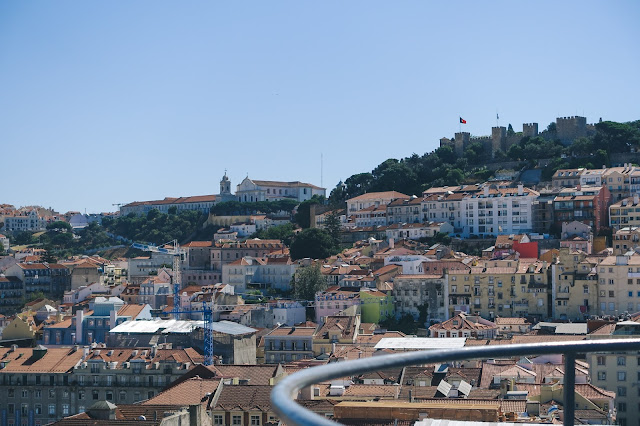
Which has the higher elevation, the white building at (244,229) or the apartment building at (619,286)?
the white building at (244,229)

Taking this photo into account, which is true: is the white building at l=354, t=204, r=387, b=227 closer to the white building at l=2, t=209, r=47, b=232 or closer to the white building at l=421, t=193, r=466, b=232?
the white building at l=421, t=193, r=466, b=232

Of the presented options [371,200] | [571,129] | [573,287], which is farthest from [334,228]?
[573,287]

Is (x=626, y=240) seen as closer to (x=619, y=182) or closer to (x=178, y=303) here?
(x=619, y=182)

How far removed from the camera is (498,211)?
222 feet

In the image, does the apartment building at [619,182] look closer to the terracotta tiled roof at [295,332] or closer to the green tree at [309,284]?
the green tree at [309,284]

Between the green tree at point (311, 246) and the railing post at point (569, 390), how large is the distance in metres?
62.3

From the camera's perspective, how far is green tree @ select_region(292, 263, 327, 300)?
188ft

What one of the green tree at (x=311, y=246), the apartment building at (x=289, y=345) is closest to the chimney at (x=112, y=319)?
the apartment building at (x=289, y=345)

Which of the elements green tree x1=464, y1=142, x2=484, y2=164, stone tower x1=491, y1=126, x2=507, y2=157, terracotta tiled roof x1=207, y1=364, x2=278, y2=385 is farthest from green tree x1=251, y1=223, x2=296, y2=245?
terracotta tiled roof x1=207, y1=364, x2=278, y2=385

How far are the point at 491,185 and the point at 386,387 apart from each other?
4335 cm

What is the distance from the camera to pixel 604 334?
35.8 meters

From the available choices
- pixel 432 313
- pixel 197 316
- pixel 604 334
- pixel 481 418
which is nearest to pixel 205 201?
pixel 197 316

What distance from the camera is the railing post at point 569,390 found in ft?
17.9

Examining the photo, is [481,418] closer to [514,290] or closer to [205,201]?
[514,290]
